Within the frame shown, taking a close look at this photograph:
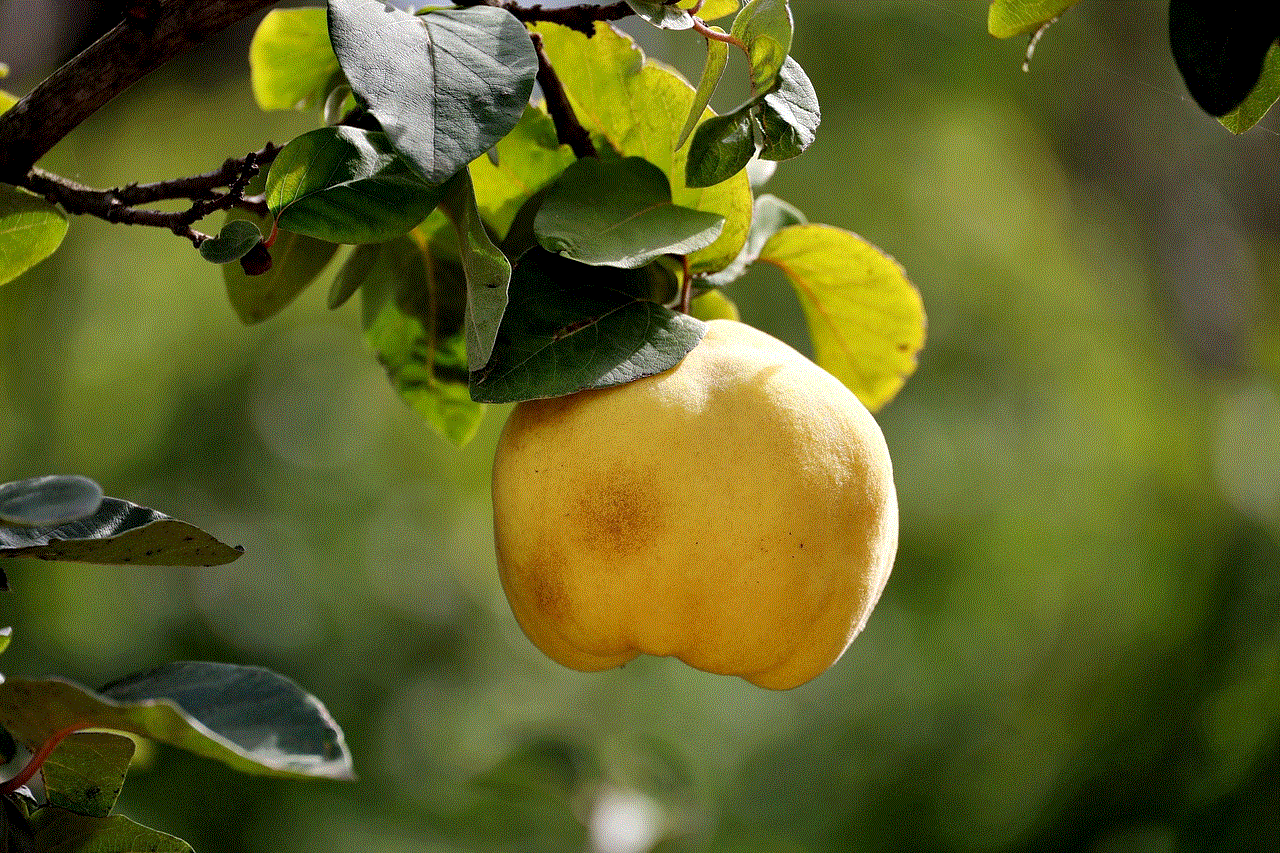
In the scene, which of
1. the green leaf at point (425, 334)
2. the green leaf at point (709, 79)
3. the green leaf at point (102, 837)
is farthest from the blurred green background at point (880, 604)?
the green leaf at point (709, 79)

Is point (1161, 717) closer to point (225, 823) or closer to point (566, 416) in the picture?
point (225, 823)

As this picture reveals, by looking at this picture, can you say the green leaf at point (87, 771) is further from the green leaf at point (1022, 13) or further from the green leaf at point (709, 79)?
the green leaf at point (1022, 13)

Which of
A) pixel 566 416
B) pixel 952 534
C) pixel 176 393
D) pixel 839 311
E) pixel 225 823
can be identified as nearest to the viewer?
pixel 566 416

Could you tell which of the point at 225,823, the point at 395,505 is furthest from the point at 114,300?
the point at 225,823

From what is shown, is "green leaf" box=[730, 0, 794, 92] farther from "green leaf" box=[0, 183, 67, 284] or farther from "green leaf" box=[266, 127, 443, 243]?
"green leaf" box=[0, 183, 67, 284]

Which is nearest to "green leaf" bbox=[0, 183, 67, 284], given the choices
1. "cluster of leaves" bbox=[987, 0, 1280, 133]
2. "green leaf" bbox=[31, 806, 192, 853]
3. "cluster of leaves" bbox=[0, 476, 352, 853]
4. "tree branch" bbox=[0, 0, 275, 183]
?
"tree branch" bbox=[0, 0, 275, 183]

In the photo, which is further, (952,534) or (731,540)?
(952,534)

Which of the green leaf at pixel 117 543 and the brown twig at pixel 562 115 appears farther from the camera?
the brown twig at pixel 562 115
